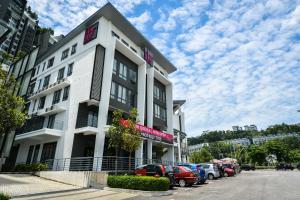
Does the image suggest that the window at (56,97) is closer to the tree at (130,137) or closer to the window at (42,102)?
the window at (42,102)

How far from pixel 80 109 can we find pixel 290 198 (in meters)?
19.2

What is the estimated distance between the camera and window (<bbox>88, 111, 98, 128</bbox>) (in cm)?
2227

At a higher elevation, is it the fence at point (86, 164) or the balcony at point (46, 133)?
the balcony at point (46, 133)

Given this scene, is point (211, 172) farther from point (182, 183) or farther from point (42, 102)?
point (42, 102)

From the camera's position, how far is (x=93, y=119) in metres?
22.6

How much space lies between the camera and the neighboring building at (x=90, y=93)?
22.1 meters

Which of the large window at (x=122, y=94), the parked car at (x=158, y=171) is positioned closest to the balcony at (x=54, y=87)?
the large window at (x=122, y=94)

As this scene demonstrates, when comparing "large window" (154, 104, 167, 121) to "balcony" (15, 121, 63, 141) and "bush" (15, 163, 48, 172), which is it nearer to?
"balcony" (15, 121, 63, 141)

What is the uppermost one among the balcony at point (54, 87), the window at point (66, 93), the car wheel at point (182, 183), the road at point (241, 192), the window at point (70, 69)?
the window at point (70, 69)

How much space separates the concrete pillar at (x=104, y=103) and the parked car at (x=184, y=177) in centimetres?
726

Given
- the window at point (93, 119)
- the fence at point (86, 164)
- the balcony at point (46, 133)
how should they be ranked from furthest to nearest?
the window at point (93, 119)
the balcony at point (46, 133)
the fence at point (86, 164)

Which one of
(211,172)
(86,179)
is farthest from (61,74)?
(211,172)

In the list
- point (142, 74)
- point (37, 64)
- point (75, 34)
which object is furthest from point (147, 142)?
point (37, 64)

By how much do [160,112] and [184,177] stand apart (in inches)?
707
